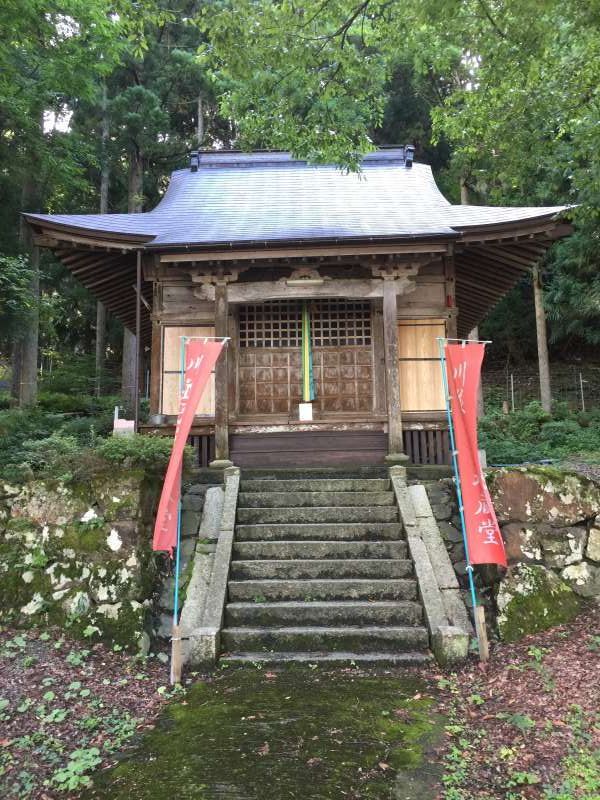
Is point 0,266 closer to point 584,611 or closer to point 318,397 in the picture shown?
point 318,397

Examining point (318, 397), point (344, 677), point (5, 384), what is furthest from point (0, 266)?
point (5, 384)

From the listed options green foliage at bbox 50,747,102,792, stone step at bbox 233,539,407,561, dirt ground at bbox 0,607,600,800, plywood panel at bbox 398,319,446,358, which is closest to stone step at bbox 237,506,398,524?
stone step at bbox 233,539,407,561

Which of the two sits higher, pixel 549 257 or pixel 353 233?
pixel 549 257

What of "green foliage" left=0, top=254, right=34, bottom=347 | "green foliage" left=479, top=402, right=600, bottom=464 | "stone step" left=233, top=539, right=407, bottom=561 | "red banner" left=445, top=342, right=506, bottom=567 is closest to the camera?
"red banner" left=445, top=342, right=506, bottom=567

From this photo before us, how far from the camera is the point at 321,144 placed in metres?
7.43

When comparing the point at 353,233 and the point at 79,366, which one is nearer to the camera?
the point at 353,233

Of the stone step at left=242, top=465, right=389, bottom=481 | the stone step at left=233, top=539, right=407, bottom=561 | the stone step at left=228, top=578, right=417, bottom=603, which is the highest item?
the stone step at left=242, top=465, right=389, bottom=481

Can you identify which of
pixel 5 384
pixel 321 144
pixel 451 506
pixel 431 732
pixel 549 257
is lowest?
pixel 431 732

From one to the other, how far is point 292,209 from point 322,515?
20.2 feet

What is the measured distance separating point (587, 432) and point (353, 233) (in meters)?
9.81

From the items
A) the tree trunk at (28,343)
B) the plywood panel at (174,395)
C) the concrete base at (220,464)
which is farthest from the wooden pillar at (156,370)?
the tree trunk at (28,343)

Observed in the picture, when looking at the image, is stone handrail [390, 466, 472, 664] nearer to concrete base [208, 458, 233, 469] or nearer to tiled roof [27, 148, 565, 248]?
concrete base [208, 458, 233, 469]

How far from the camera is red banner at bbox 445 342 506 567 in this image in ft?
17.6

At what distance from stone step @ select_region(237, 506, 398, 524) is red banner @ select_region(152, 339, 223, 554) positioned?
3.68ft
